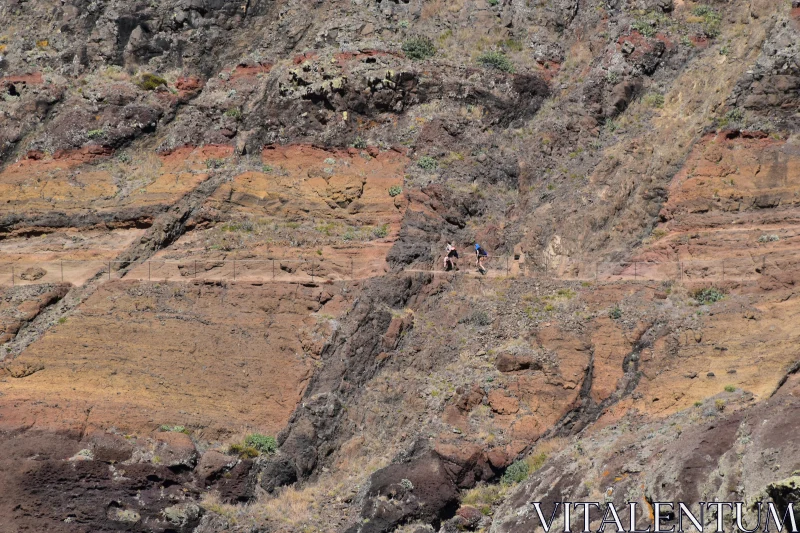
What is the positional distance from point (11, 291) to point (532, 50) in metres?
18.6

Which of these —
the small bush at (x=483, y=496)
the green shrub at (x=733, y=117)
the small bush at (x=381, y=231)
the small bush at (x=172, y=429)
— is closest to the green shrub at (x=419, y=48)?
the small bush at (x=381, y=231)

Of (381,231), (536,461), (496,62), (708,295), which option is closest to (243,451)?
(536,461)

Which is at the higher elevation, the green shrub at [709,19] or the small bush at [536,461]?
the green shrub at [709,19]

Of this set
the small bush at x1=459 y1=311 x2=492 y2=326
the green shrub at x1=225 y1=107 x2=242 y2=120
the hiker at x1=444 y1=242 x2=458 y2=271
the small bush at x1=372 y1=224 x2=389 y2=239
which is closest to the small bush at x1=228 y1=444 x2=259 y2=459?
the small bush at x1=459 y1=311 x2=492 y2=326

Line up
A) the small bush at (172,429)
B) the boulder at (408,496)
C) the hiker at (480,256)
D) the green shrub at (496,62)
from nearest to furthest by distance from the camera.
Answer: the boulder at (408,496)
the small bush at (172,429)
the hiker at (480,256)
the green shrub at (496,62)

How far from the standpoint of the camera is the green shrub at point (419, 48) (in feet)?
122

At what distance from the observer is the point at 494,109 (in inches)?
1433

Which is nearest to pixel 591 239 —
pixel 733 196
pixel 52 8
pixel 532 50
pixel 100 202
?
pixel 733 196

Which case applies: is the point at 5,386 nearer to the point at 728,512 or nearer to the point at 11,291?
the point at 11,291

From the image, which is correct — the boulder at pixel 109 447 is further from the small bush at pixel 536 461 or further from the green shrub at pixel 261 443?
the small bush at pixel 536 461

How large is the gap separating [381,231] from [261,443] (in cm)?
786

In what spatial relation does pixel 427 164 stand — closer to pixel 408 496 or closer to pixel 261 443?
pixel 261 443

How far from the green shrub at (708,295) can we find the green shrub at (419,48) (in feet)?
43.0

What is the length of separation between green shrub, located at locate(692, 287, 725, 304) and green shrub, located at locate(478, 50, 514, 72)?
38.9ft
